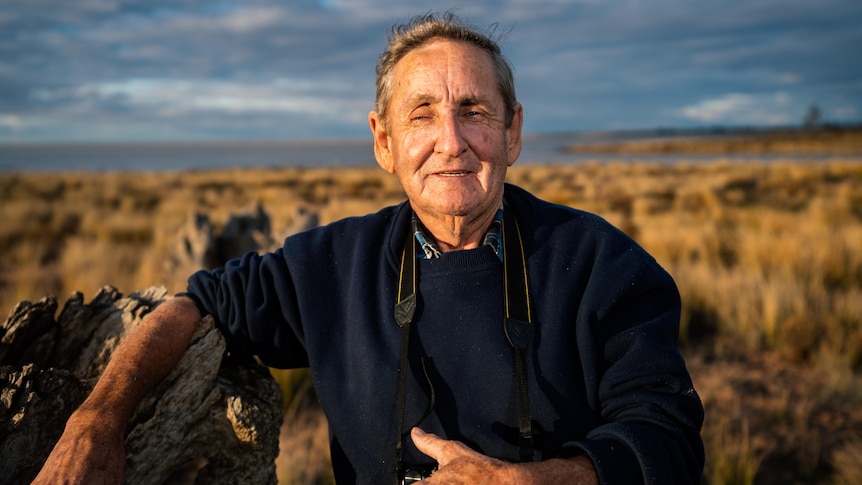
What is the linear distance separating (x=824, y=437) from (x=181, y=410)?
419 cm

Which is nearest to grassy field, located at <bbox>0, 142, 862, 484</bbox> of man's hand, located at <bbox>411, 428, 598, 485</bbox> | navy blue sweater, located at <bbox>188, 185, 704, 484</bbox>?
navy blue sweater, located at <bbox>188, 185, 704, 484</bbox>

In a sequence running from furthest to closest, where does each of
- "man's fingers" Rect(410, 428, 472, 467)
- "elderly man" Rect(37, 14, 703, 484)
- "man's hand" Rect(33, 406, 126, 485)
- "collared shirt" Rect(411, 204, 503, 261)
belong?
1. "collared shirt" Rect(411, 204, 503, 261)
2. "elderly man" Rect(37, 14, 703, 484)
3. "man's fingers" Rect(410, 428, 472, 467)
4. "man's hand" Rect(33, 406, 126, 485)

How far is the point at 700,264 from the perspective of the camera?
8578mm

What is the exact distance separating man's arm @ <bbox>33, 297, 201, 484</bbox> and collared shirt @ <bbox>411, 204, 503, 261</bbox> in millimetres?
870

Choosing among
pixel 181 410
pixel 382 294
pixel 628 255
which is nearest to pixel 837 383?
pixel 628 255

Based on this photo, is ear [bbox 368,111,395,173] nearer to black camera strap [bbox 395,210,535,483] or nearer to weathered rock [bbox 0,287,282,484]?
black camera strap [bbox 395,210,535,483]

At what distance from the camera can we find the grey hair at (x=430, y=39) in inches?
88.9

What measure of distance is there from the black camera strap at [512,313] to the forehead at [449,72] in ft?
1.57

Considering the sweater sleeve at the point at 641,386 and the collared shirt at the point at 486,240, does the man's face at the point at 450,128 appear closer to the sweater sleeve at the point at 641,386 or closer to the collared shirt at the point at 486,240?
the collared shirt at the point at 486,240

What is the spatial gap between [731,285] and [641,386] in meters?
5.91

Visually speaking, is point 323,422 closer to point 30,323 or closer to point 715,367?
point 30,323

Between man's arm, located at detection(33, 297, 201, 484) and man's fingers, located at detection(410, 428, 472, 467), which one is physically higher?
man's arm, located at detection(33, 297, 201, 484)

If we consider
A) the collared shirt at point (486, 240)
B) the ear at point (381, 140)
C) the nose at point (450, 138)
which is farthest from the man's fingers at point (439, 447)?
the ear at point (381, 140)

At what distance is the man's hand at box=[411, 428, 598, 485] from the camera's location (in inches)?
64.7
